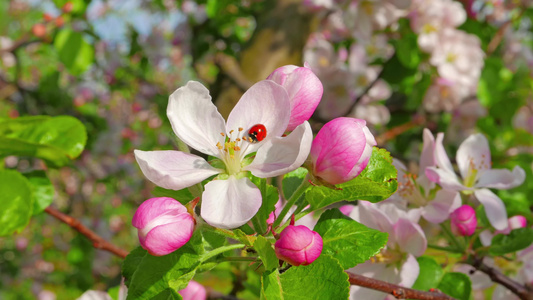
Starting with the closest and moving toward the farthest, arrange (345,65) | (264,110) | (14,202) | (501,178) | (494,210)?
1. (264,110)
2. (14,202)
3. (494,210)
4. (501,178)
5. (345,65)

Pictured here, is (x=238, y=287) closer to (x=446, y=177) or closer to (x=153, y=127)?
(x=446, y=177)

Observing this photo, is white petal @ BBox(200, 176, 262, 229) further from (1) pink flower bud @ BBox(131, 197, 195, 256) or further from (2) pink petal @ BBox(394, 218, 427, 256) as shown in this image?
(2) pink petal @ BBox(394, 218, 427, 256)

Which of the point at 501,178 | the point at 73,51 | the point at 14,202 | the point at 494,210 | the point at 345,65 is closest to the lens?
the point at 14,202

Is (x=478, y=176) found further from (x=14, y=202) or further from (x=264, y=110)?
(x=14, y=202)

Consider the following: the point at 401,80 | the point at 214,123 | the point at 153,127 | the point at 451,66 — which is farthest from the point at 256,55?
the point at 153,127

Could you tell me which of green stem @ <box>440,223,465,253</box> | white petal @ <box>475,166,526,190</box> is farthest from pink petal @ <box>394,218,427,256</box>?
white petal @ <box>475,166,526,190</box>

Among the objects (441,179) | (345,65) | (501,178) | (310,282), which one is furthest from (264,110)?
(345,65)

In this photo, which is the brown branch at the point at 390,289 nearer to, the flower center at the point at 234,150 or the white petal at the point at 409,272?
the white petal at the point at 409,272
